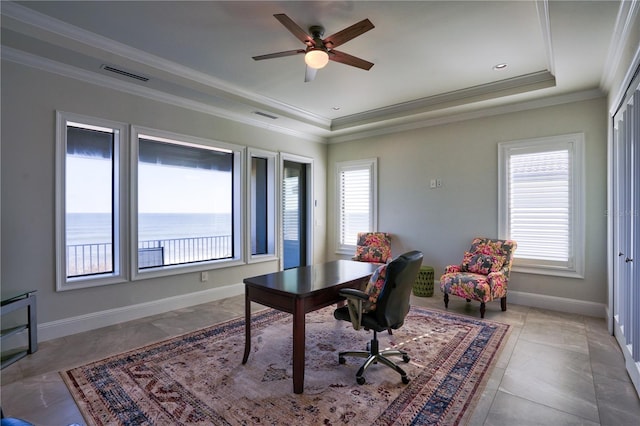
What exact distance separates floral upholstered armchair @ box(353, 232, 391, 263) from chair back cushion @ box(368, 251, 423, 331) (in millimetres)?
2771

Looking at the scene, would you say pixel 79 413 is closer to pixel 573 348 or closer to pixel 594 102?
pixel 573 348

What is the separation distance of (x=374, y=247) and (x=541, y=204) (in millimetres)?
2429

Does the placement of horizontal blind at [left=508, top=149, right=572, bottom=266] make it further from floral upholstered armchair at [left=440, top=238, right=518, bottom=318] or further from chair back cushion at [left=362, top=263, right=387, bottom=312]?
chair back cushion at [left=362, top=263, right=387, bottom=312]

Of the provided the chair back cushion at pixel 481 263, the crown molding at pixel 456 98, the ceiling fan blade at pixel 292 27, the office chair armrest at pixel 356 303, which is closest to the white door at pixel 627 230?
the crown molding at pixel 456 98

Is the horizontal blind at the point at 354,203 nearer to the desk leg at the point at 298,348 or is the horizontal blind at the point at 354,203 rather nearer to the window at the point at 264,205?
the window at the point at 264,205

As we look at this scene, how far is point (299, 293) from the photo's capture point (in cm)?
234

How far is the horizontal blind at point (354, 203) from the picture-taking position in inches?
238

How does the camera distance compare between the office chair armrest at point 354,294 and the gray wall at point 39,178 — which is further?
the gray wall at point 39,178

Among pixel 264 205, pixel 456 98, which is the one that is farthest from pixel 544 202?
pixel 264 205

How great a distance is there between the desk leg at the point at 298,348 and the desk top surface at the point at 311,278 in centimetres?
14

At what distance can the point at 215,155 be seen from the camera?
500 centimetres

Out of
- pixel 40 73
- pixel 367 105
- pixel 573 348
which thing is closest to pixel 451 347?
pixel 573 348

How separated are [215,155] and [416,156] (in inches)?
129

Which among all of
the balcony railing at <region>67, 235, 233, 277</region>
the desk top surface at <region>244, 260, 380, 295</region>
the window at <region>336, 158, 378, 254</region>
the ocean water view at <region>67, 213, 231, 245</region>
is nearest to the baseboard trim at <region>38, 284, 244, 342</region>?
the balcony railing at <region>67, 235, 233, 277</region>
